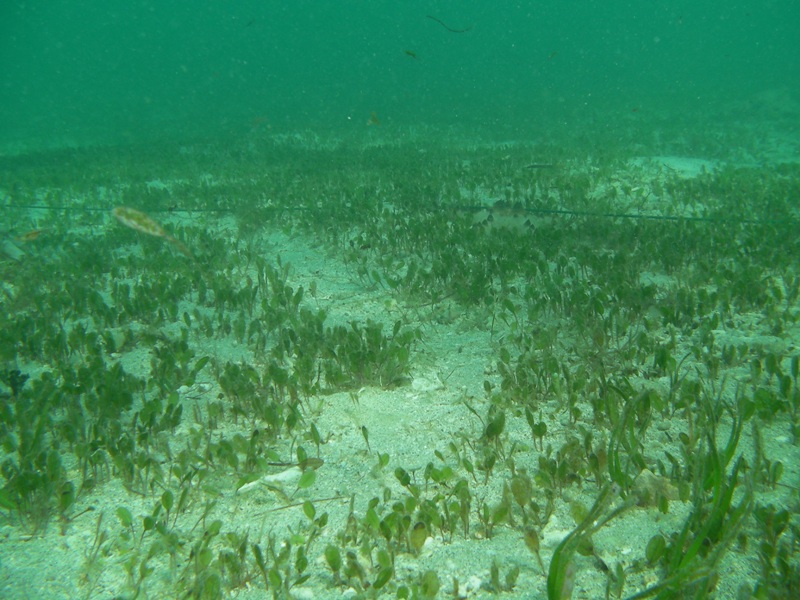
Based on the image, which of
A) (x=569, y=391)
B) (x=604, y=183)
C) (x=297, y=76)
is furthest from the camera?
(x=297, y=76)

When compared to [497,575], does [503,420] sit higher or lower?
higher

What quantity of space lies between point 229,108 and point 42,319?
46.7 metres

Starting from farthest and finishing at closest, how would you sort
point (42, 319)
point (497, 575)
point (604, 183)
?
point (604, 183) → point (42, 319) → point (497, 575)

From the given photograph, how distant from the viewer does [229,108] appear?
156ft

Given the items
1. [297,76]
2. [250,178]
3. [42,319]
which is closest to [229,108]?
[297,76]

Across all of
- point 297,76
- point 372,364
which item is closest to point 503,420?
point 372,364

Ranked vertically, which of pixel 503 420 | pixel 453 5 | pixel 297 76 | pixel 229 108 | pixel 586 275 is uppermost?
pixel 453 5

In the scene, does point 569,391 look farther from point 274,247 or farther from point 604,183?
point 604,183

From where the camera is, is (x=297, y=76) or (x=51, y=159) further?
(x=297, y=76)

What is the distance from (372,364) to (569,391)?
1609 millimetres

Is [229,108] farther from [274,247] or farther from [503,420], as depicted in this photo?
[503,420]

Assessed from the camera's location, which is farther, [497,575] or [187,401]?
[187,401]

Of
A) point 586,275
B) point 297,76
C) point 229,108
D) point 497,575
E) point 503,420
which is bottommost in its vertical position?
point 497,575

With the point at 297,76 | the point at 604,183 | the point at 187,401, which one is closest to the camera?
the point at 187,401
